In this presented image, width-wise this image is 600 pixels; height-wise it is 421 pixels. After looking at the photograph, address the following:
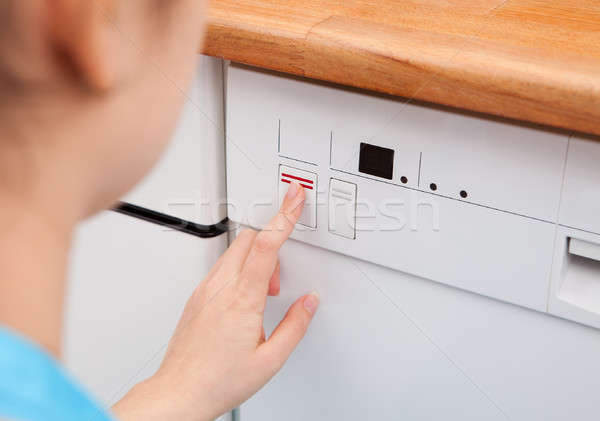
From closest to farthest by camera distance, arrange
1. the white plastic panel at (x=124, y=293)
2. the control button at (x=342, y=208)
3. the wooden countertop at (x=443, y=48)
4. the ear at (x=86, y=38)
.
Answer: the ear at (x=86, y=38), the wooden countertop at (x=443, y=48), the control button at (x=342, y=208), the white plastic panel at (x=124, y=293)

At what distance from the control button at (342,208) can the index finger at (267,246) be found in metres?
0.02

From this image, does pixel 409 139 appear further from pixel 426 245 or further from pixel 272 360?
pixel 272 360

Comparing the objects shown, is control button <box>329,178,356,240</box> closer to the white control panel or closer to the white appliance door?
the white control panel

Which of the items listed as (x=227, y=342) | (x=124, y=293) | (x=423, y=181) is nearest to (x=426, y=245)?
(x=423, y=181)

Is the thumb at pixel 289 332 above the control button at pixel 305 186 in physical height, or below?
below

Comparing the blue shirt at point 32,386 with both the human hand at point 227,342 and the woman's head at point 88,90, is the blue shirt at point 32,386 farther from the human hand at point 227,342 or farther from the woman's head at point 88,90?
the human hand at point 227,342

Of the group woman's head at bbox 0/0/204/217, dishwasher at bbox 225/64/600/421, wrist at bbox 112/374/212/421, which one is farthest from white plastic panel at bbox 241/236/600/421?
woman's head at bbox 0/0/204/217

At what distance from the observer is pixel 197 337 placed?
0.59m

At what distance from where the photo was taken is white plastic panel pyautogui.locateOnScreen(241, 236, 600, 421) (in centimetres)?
54

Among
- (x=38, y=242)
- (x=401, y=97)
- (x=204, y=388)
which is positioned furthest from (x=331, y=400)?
(x=38, y=242)

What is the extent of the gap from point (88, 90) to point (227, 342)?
346 millimetres

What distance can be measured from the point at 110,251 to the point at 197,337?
169 millimetres

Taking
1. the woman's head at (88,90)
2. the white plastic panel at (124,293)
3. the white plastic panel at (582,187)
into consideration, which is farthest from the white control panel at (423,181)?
the woman's head at (88,90)

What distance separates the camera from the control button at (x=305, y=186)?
58 cm
